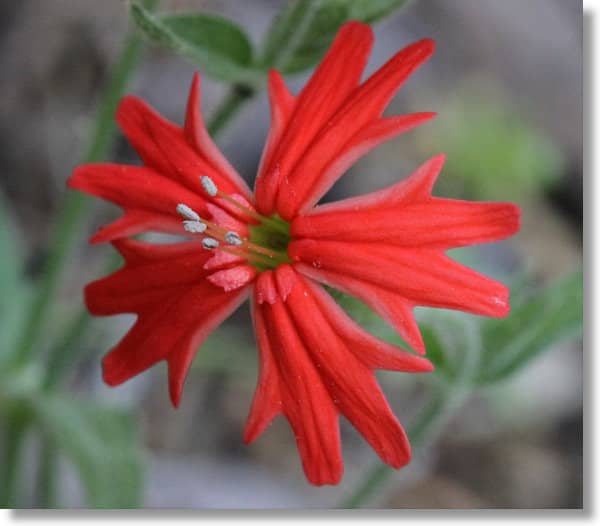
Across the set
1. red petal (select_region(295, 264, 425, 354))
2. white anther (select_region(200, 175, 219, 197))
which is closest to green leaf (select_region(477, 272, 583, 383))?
red petal (select_region(295, 264, 425, 354))

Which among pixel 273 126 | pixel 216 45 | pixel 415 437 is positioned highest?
pixel 216 45

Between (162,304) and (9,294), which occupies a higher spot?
(9,294)

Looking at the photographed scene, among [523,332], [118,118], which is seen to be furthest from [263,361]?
[523,332]

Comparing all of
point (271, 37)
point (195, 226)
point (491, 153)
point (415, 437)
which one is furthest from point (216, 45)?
point (491, 153)

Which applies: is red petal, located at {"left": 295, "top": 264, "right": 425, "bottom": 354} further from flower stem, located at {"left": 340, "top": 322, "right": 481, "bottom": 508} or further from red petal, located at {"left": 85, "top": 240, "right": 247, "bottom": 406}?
flower stem, located at {"left": 340, "top": 322, "right": 481, "bottom": 508}

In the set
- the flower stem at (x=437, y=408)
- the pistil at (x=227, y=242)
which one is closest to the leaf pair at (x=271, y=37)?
the pistil at (x=227, y=242)

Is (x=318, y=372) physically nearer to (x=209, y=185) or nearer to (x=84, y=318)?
(x=209, y=185)

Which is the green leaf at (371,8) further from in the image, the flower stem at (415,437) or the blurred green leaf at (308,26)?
the flower stem at (415,437)
